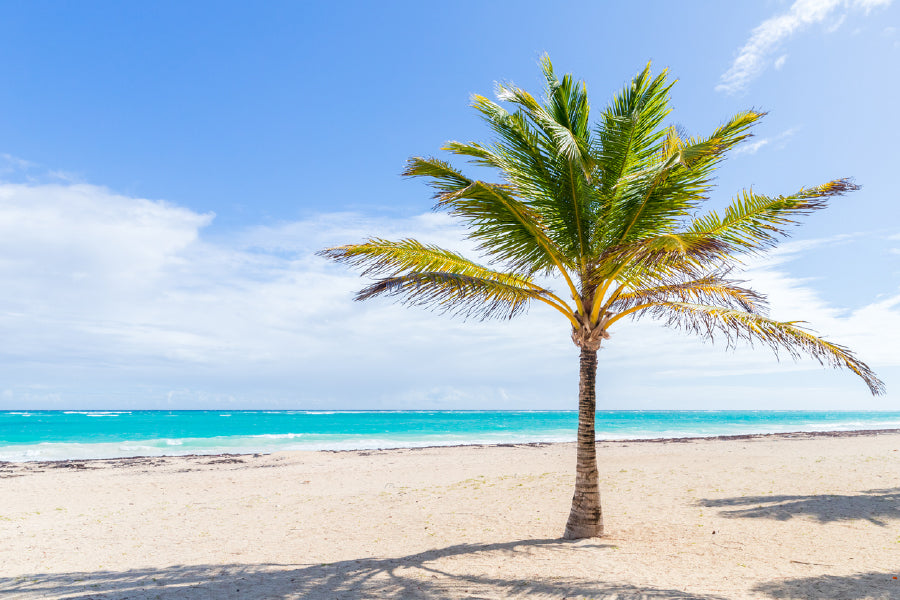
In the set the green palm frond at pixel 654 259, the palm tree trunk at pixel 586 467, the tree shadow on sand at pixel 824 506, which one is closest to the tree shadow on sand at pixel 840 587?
the palm tree trunk at pixel 586 467

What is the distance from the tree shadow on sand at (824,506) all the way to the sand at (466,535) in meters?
0.04

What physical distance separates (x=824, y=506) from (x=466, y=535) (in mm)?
5920

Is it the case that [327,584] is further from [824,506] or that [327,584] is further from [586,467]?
[824,506]

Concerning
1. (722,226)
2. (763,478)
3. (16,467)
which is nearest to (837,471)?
(763,478)

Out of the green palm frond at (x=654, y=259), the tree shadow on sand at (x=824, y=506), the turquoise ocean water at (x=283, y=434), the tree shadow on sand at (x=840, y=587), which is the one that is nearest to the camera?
the tree shadow on sand at (x=840, y=587)

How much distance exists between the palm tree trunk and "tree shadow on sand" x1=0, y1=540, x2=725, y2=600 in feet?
1.41

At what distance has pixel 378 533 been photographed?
8523 mm

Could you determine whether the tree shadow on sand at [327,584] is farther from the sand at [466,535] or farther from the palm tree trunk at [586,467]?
the palm tree trunk at [586,467]

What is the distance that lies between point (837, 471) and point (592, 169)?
994 centimetres

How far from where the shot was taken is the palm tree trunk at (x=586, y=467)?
7328mm

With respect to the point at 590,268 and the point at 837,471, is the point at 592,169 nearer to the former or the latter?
the point at 590,268

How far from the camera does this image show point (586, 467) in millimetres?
7395

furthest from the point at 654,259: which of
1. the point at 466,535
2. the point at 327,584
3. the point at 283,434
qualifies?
the point at 283,434

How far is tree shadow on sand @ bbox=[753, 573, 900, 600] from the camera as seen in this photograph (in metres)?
5.16
